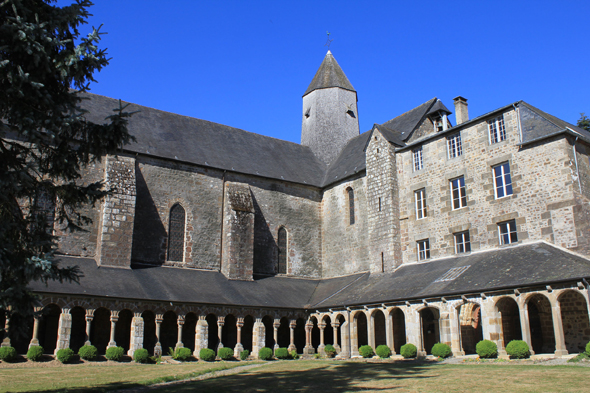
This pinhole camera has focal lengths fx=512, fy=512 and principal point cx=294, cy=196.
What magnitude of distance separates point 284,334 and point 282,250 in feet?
14.7

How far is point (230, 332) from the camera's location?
23625 mm

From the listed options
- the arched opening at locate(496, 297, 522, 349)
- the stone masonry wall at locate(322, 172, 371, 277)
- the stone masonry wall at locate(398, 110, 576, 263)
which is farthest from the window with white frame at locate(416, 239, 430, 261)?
the arched opening at locate(496, 297, 522, 349)

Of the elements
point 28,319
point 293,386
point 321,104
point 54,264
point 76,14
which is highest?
point 321,104

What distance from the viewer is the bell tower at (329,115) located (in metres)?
33.4

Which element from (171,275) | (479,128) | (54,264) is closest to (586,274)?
(479,128)

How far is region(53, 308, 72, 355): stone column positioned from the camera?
18.0m

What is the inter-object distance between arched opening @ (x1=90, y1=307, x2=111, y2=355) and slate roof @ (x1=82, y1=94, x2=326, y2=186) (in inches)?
297

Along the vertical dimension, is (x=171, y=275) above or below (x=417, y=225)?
below

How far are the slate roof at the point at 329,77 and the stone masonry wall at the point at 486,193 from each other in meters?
11.6

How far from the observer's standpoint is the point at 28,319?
9195mm

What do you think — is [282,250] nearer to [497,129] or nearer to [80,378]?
[497,129]

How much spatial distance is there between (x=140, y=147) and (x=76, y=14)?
51.3 feet

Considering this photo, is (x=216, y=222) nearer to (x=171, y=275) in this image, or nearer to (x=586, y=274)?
(x=171, y=275)

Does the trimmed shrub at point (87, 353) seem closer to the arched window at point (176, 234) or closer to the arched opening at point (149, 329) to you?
the arched opening at point (149, 329)
